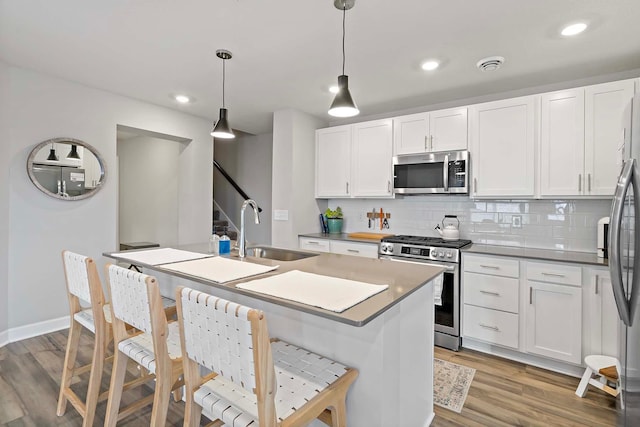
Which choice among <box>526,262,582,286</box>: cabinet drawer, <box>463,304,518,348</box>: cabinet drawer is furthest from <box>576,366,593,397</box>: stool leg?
<box>526,262,582,286</box>: cabinet drawer

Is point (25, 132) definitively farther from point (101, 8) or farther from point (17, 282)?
point (101, 8)

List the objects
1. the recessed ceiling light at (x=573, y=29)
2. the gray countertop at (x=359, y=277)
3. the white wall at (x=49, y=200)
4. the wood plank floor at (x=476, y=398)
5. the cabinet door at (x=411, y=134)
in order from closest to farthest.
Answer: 1. the gray countertop at (x=359, y=277)
2. the wood plank floor at (x=476, y=398)
3. the recessed ceiling light at (x=573, y=29)
4. the white wall at (x=49, y=200)
5. the cabinet door at (x=411, y=134)

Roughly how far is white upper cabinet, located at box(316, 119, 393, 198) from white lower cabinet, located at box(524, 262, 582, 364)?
5.50 feet

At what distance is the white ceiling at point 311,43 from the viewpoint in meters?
2.00

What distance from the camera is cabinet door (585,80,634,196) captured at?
98.5 inches

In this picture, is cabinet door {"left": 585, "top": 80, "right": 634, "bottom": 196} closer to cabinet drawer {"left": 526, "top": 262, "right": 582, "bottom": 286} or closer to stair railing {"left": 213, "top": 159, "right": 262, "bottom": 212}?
cabinet drawer {"left": 526, "top": 262, "right": 582, "bottom": 286}

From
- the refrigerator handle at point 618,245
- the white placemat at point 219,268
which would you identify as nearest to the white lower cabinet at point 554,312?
the refrigerator handle at point 618,245

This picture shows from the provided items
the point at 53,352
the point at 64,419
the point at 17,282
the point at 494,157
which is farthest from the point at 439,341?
the point at 17,282

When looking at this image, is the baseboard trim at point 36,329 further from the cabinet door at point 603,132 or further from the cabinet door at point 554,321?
the cabinet door at point 603,132

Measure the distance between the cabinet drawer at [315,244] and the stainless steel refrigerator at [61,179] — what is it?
2.47 m

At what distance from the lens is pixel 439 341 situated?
299cm

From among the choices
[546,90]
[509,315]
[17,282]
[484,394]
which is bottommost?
[484,394]

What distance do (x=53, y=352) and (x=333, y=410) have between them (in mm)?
2773

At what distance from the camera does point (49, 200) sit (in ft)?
10.2
